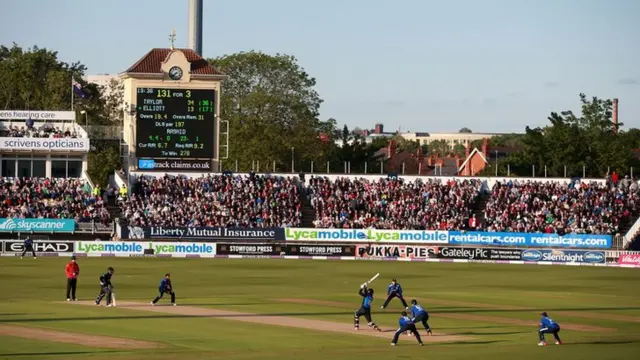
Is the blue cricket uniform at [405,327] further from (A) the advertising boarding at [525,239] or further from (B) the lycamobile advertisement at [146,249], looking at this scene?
(A) the advertising boarding at [525,239]

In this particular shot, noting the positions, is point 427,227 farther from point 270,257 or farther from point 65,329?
point 65,329

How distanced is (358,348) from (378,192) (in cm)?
5741

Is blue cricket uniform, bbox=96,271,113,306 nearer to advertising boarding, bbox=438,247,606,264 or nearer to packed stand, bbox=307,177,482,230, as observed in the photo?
advertising boarding, bbox=438,247,606,264

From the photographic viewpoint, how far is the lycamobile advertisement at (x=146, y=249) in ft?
261

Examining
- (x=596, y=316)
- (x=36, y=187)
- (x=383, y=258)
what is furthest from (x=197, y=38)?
(x=596, y=316)

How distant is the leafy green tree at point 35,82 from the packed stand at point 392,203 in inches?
1876

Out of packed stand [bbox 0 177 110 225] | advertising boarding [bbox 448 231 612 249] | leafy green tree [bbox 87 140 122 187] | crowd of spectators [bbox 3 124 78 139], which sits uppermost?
crowd of spectators [bbox 3 124 78 139]

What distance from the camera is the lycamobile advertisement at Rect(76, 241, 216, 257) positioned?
79.7 m

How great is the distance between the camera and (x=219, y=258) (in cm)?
8275

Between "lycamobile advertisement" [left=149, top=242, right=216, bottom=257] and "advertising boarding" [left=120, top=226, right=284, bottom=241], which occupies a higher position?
"advertising boarding" [left=120, top=226, right=284, bottom=241]

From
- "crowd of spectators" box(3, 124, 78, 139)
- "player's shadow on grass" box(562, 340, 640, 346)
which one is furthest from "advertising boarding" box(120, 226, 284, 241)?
"player's shadow on grass" box(562, 340, 640, 346)

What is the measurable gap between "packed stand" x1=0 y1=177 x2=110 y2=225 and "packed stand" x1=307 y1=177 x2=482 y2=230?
662 inches

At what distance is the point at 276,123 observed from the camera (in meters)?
122

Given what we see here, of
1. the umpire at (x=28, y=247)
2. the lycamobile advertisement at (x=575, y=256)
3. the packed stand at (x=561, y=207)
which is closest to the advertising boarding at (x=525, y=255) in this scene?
the lycamobile advertisement at (x=575, y=256)
